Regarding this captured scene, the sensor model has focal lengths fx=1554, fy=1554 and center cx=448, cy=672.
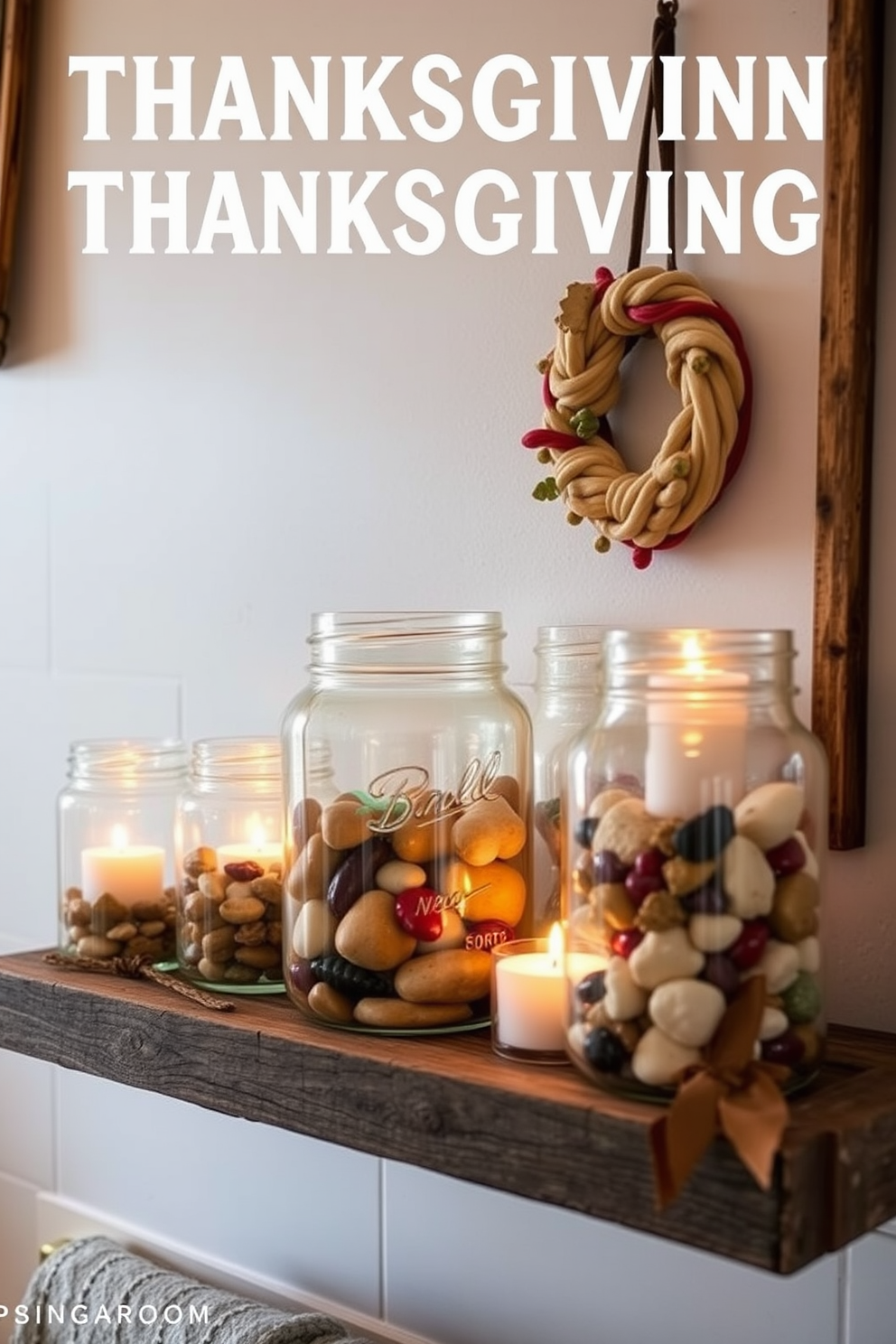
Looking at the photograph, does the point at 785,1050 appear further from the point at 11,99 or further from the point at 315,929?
the point at 11,99

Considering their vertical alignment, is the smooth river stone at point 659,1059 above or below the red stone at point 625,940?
below

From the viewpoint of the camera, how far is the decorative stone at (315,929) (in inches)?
34.2

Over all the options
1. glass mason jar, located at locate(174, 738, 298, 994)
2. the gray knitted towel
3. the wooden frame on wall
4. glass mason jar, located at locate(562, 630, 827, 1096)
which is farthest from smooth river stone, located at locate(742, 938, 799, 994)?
the wooden frame on wall

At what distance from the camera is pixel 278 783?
1052mm

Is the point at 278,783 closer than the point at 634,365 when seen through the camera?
No

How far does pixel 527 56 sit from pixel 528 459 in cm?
26

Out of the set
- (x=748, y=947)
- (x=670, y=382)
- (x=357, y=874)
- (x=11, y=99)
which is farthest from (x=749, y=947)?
(x=11, y=99)

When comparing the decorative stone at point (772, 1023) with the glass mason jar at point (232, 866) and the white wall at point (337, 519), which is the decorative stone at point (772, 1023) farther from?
the glass mason jar at point (232, 866)

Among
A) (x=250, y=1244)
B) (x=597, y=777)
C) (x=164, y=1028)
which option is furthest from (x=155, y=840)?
(x=597, y=777)

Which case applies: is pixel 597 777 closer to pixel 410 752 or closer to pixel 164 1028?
pixel 410 752

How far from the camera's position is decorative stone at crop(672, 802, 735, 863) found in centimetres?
70

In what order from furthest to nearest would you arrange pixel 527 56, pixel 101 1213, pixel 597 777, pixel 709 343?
1. pixel 101 1213
2. pixel 527 56
3. pixel 709 343
4. pixel 597 777

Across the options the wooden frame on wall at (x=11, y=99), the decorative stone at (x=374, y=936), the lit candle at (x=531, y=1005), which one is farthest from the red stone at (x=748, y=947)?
the wooden frame on wall at (x=11, y=99)

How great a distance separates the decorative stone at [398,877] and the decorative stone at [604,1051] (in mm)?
158
